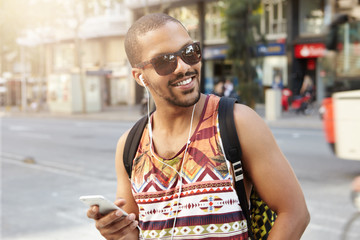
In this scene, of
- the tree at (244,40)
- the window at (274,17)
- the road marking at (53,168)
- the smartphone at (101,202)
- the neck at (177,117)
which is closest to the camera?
the smartphone at (101,202)

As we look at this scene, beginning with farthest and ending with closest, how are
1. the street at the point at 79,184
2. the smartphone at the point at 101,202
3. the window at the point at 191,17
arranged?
the window at the point at 191,17, the street at the point at 79,184, the smartphone at the point at 101,202

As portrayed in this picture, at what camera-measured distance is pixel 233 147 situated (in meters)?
1.69

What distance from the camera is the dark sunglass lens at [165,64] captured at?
1.81 meters

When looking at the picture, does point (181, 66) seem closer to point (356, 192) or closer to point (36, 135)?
point (356, 192)

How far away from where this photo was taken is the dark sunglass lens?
181cm

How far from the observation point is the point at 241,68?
74.8 ft

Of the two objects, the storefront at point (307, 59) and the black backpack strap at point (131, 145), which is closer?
the black backpack strap at point (131, 145)

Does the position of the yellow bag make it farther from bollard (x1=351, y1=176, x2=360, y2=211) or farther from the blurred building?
the blurred building

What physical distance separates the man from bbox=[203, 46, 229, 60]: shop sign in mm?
30074

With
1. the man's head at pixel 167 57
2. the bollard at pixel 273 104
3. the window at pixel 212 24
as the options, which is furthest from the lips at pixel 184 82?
the window at pixel 212 24

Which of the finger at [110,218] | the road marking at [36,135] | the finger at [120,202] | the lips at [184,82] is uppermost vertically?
the lips at [184,82]

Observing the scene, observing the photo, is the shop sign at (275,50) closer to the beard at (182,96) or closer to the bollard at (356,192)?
the bollard at (356,192)

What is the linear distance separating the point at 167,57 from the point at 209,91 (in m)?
14.2

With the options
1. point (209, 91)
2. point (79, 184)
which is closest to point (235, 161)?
point (79, 184)
